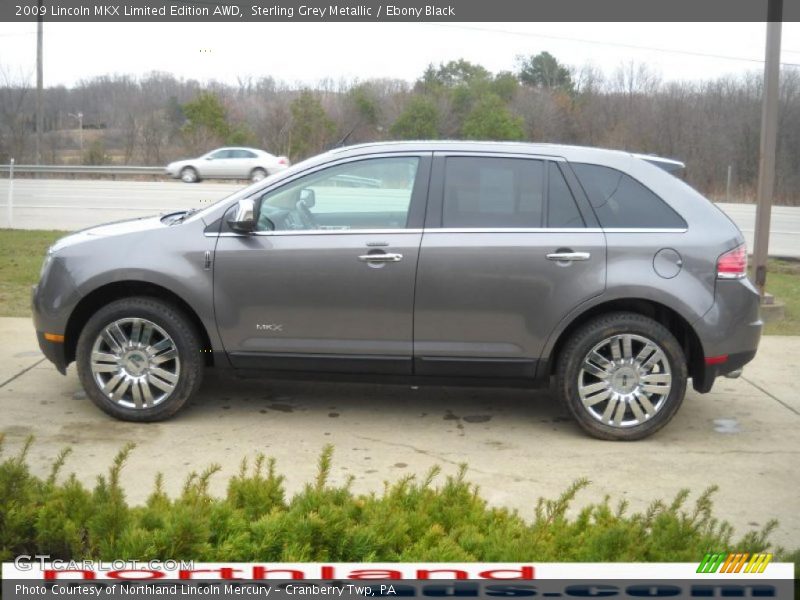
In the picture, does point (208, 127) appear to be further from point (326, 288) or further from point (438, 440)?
point (438, 440)

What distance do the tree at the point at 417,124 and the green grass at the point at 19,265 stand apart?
28.9ft


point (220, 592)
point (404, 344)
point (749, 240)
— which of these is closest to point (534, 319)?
point (404, 344)

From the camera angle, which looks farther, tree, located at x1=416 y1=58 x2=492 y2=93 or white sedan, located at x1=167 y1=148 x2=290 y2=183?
white sedan, located at x1=167 y1=148 x2=290 y2=183

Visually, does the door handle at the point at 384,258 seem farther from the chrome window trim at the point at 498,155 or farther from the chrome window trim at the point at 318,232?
the chrome window trim at the point at 498,155

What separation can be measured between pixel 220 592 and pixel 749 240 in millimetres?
18914

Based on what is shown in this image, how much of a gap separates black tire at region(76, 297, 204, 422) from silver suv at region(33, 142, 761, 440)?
0.04 feet

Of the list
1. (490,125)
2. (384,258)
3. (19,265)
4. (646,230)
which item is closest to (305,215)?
(384,258)

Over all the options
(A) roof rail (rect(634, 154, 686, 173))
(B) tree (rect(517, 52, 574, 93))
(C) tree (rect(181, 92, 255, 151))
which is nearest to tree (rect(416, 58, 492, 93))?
(B) tree (rect(517, 52, 574, 93))

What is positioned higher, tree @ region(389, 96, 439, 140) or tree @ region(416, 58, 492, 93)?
tree @ region(416, 58, 492, 93)

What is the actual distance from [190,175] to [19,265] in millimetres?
23156

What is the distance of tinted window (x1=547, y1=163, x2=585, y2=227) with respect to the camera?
608 centimetres

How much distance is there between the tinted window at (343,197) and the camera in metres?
6.20

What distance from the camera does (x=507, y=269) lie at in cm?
596

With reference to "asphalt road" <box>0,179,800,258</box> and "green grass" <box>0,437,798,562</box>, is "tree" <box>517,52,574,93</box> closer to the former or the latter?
"asphalt road" <box>0,179,800,258</box>
